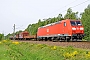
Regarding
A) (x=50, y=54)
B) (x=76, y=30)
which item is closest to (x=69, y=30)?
(x=76, y=30)

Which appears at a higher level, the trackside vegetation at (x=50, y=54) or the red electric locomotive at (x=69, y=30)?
the red electric locomotive at (x=69, y=30)

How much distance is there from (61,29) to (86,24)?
110 ft

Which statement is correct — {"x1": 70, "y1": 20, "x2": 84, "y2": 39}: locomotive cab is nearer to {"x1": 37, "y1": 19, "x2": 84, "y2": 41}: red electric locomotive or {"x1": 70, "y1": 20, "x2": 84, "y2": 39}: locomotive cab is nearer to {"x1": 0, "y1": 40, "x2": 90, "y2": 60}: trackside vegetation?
{"x1": 37, "y1": 19, "x2": 84, "y2": 41}: red electric locomotive

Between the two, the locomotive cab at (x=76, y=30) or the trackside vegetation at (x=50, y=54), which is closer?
the trackside vegetation at (x=50, y=54)

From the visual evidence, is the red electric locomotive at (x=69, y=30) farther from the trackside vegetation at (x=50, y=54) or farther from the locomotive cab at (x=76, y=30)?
the trackside vegetation at (x=50, y=54)

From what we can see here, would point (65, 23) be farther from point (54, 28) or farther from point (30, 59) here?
point (30, 59)

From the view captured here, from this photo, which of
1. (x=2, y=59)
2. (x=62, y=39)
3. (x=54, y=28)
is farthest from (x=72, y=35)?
(x=2, y=59)

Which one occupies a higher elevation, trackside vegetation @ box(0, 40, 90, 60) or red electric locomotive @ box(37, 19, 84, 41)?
red electric locomotive @ box(37, 19, 84, 41)

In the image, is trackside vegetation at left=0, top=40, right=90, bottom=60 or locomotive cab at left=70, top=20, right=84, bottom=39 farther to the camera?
locomotive cab at left=70, top=20, right=84, bottom=39

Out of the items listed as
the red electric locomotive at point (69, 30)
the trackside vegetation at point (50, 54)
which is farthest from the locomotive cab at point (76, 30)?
the trackside vegetation at point (50, 54)

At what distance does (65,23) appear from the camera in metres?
29.4

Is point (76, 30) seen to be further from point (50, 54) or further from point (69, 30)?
point (50, 54)

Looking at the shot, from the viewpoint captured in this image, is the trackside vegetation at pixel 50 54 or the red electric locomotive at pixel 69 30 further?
the red electric locomotive at pixel 69 30

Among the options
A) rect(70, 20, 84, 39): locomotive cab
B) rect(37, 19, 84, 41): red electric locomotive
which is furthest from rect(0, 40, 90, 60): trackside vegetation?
rect(70, 20, 84, 39): locomotive cab
